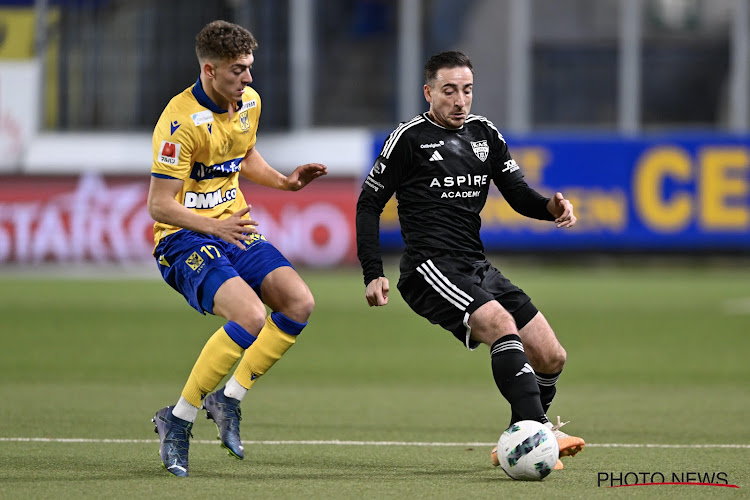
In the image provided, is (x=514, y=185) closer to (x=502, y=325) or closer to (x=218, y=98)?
(x=502, y=325)

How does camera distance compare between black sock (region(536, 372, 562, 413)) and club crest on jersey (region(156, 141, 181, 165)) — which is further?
black sock (region(536, 372, 562, 413))

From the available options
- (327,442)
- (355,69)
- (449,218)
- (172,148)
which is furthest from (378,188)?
(355,69)

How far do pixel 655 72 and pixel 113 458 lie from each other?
22439mm

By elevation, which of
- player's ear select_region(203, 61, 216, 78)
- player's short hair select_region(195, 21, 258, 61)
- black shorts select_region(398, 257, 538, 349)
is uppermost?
player's short hair select_region(195, 21, 258, 61)

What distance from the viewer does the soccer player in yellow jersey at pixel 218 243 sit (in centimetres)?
615

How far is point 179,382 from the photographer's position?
10461 millimetres

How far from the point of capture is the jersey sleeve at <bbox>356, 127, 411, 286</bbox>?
631 cm

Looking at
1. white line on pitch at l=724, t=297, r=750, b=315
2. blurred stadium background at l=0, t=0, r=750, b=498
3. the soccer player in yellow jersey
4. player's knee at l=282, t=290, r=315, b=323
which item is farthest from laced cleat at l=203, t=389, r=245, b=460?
white line on pitch at l=724, t=297, r=750, b=315

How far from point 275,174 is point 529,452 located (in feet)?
7.00

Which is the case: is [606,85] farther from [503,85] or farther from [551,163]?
[551,163]

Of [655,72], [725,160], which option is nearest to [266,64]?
[655,72]

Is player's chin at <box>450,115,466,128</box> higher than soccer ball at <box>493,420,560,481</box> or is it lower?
higher

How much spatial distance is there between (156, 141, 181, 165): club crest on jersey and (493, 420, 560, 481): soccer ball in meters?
2.01

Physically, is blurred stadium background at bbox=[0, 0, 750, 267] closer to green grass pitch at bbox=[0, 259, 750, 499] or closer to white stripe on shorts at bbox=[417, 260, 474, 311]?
green grass pitch at bbox=[0, 259, 750, 499]
